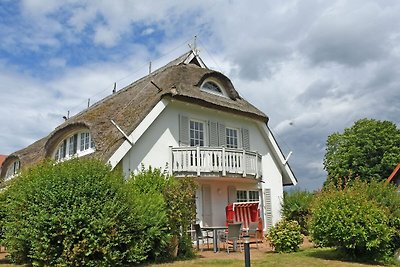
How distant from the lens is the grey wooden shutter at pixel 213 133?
19.3 m

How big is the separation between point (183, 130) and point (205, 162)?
181 centimetres

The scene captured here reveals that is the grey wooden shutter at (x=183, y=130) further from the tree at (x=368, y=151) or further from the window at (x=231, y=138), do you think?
the tree at (x=368, y=151)

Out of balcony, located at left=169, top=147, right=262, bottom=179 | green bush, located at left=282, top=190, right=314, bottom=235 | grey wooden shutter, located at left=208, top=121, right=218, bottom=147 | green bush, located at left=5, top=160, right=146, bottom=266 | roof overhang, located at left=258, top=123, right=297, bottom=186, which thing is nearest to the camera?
green bush, located at left=5, top=160, right=146, bottom=266

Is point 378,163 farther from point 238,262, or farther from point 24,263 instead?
point 24,263

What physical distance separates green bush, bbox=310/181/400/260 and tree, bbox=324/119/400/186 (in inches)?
916

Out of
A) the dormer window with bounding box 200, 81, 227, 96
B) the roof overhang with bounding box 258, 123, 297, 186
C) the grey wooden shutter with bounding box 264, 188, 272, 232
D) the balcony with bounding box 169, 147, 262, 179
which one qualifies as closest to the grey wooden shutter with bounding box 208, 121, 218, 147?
the balcony with bounding box 169, 147, 262, 179

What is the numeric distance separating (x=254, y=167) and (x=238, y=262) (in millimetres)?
8232

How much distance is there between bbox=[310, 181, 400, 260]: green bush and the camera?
11742 mm

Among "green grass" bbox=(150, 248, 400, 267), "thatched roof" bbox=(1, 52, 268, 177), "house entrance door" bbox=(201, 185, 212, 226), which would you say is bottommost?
"green grass" bbox=(150, 248, 400, 267)

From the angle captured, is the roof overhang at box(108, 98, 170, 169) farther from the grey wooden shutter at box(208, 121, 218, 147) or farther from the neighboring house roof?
the grey wooden shutter at box(208, 121, 218, 147)

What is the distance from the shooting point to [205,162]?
1748 centimetres

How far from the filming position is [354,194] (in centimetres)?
1241

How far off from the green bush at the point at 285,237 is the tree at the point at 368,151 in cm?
2261

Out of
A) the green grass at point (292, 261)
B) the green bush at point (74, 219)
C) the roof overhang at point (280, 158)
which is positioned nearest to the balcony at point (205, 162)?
the roof overhang at point (280, 158)
